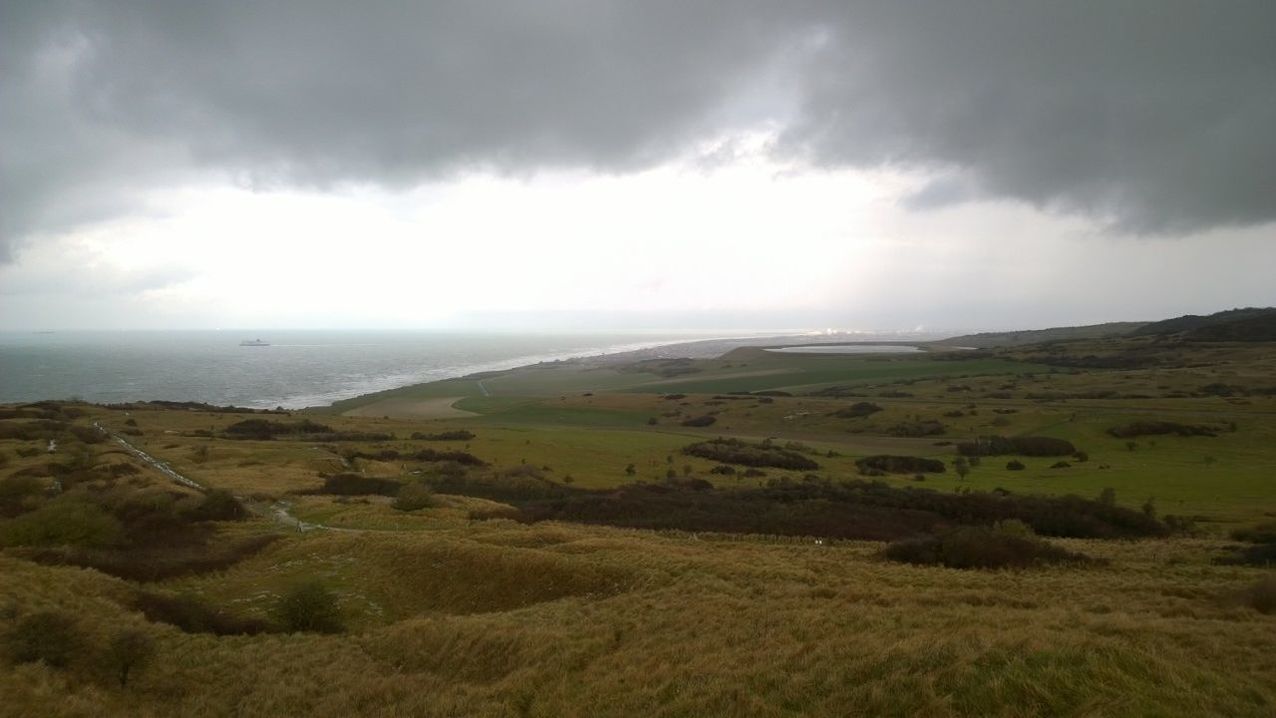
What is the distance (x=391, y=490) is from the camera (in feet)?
138

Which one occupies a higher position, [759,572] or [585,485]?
[759,572]

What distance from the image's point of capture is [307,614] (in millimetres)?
17547

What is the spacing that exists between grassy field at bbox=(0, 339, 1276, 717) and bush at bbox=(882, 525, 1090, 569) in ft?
2.73

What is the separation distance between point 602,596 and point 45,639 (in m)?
12.5

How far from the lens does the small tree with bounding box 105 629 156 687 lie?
12.9 metres

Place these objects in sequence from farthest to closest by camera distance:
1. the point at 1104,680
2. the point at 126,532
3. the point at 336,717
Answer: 1. the point at 126,532
2. the point at 336,717
3. the point at 1104,680

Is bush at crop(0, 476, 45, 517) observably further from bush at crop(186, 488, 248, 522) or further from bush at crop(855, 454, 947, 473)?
bush at crop(855, 454, 947, 473)

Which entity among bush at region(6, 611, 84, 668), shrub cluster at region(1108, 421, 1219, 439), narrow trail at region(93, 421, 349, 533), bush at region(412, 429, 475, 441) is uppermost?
bush at region(6, 611, 84, 668)

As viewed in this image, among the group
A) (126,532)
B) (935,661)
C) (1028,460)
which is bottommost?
(1028,460)

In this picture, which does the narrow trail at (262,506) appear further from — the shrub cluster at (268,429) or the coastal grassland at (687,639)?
the shrub cluster at (268,429)

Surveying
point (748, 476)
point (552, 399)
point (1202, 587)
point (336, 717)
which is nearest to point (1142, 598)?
point (1202, 587)

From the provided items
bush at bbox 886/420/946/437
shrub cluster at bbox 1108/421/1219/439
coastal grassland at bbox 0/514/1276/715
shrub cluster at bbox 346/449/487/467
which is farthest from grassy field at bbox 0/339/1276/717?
Result: bush at bbox 886/420/946/437

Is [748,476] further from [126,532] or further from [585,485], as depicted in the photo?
[126,532]

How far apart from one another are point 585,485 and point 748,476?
12791 mm
